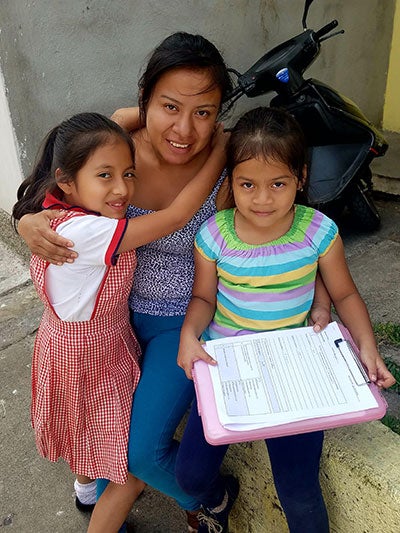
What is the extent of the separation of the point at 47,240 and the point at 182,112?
53cm

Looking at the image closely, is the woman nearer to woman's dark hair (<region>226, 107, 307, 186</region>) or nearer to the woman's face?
the woman's face

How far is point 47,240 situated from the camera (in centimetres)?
162

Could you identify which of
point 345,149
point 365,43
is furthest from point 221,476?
point 365,43

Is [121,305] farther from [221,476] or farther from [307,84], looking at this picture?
[307,84]

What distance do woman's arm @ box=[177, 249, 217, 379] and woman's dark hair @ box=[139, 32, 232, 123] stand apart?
51cm

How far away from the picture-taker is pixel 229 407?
1.43 metres

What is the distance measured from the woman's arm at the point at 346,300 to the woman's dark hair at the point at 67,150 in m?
0.64

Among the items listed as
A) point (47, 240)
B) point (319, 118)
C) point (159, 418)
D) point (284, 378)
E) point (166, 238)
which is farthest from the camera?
point (319, 118)

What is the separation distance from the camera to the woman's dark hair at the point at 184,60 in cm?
172

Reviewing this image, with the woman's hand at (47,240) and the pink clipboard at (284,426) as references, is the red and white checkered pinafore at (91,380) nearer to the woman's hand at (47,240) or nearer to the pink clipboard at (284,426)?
the woman's hand at (47,240)

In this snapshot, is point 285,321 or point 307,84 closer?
point 285,321

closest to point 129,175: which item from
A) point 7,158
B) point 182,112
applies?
point 182,112

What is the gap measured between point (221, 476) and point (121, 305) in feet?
2.02

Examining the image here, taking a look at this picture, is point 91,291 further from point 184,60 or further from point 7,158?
point 7,158
